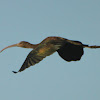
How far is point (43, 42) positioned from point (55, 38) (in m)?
0.66

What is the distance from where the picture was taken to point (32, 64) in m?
16.0

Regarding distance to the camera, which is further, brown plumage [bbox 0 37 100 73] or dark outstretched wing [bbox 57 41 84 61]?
dark outstretched wing [bbox 57 41 84 61]

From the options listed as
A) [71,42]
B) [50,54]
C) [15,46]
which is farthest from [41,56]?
[15,46]

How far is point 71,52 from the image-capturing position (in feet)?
58.5

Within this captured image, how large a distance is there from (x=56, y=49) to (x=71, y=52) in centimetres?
134

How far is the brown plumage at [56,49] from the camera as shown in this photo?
16.3m

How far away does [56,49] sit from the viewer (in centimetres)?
1678

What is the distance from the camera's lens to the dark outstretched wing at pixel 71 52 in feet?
57.5

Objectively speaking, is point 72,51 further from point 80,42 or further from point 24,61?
point 24,61

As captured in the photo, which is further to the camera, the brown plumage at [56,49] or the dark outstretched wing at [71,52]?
the dark outstretched wing at [71,52]

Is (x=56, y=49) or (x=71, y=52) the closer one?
(x=56, y=49)

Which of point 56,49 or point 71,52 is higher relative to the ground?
point 56,49

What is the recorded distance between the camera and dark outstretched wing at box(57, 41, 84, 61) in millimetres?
17516

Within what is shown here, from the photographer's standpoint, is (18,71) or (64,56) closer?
(18,71)
